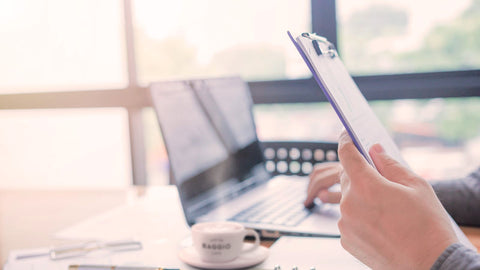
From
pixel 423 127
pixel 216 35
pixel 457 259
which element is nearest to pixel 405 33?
pixel 423 127

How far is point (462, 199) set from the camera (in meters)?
0.97

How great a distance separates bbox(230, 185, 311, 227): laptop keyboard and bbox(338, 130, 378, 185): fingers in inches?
14.5

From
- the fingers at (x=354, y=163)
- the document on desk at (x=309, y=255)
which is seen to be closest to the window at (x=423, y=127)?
the document on desk at (x=309, y=255)

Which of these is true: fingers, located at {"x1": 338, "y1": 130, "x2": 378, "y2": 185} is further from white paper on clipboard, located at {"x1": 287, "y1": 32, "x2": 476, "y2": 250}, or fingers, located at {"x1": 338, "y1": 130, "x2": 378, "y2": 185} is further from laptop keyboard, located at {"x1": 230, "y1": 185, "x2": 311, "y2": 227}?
laptop keyboard, located at {"x1": 230, "y1": 185, "x2": 311, "y2": 227}

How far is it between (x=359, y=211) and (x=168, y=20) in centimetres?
255

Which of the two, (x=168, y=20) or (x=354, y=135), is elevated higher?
(x=168, y=20)

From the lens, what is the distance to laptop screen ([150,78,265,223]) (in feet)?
3.11

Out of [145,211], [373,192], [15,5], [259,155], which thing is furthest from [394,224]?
[15,5]

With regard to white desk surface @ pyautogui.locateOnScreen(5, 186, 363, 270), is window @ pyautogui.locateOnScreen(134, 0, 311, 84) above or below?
above

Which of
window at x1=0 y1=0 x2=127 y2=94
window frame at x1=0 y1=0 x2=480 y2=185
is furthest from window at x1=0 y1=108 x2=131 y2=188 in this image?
window frame at x1=0 y1=0 x2=480 y2=185

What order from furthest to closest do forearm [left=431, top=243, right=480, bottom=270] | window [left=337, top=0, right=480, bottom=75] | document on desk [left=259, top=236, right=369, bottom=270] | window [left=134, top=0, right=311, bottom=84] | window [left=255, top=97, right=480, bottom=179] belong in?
1. window [left=134, top=0, right=311, bottom=84]
2. window [left=255, top=97, right=480, bottom=179]
3. window [left=337, top=0, right=480, bottom=75]
4. document on desk [left=259, top=236, right=369, bottom=270]
5. forearm [left=431, top=243, right=480, bottom=270]

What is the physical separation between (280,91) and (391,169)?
1662 mm

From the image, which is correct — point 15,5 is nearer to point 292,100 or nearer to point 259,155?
point 292,100

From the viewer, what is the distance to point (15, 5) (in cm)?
319
